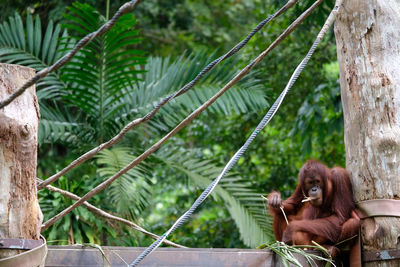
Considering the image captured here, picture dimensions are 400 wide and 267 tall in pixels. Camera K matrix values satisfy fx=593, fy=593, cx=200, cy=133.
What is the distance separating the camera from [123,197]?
5160 millimetres

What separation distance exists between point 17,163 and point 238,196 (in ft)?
11.9

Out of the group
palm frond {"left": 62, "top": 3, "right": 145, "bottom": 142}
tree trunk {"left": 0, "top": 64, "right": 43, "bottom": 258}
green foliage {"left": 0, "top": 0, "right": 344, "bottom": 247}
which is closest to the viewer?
tree trunk {"left": 0, "top": 64, "right": 43, "bottom": 258}

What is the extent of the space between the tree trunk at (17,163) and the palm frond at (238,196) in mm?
3170

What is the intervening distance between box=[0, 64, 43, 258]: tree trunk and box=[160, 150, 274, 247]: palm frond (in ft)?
10.4

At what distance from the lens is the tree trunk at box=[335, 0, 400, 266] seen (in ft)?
9.24

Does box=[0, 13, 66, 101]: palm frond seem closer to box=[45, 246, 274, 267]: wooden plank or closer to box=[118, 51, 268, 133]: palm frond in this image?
box=[118, 51, 268, 133]: palm frond

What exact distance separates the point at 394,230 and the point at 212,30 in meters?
6.68

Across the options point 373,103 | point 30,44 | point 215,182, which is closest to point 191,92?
point 30,44

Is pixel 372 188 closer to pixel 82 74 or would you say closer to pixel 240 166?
pixel 82 74

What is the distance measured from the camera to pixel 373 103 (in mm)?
2916

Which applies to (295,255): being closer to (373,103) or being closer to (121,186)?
(373,103)

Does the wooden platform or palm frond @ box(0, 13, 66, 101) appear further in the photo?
palm frond @ box(0, 13, 66, 101)

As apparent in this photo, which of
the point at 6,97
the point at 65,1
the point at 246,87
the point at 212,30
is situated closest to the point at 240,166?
the point at 246,87

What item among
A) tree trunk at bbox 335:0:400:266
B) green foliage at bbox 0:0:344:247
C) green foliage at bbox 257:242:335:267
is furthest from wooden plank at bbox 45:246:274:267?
green foliage at bbox 0:0:344:247
